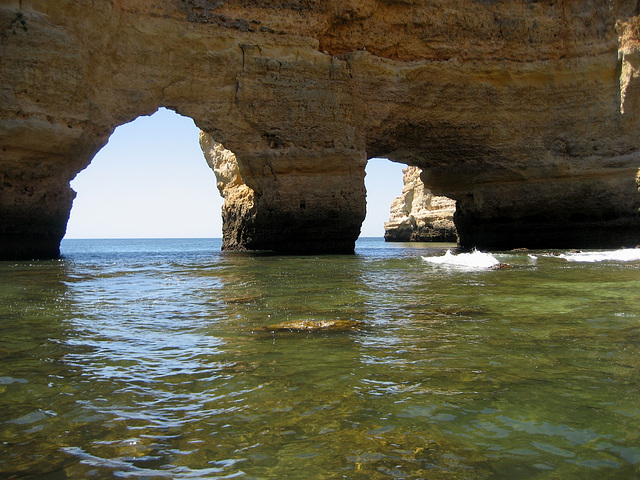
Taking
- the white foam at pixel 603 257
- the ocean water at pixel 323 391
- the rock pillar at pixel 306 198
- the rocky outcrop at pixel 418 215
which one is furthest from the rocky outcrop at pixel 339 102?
the rocky outcrop at pixel 418 215

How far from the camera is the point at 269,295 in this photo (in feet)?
19.4

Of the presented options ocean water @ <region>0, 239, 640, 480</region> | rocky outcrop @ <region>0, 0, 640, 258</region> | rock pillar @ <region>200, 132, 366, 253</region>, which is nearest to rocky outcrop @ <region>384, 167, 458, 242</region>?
rocky outcrop @ <region>0, 0, 640, 258</region>

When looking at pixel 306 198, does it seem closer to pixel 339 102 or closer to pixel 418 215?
pixel 339 102

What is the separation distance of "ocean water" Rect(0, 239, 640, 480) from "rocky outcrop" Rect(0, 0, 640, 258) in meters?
9.76

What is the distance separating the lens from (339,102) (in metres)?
15.7

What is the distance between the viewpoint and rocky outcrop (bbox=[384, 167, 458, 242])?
1451 inches

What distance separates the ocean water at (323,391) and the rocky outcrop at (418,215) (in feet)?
106

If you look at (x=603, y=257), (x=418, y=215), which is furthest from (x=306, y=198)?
Answer: (x=418, y=215)

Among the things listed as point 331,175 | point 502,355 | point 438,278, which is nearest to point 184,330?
point 502,355

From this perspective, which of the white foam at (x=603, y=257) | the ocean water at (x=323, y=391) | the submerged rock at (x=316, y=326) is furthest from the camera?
the white foam at (x=603, y=257)

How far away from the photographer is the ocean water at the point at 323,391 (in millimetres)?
1828

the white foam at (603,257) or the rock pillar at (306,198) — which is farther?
the rock pillar at (306,198)

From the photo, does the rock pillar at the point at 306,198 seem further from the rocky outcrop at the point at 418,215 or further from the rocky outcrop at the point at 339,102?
the rocky outcrop at the point at 418,215

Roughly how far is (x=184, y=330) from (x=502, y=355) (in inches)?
86.9
